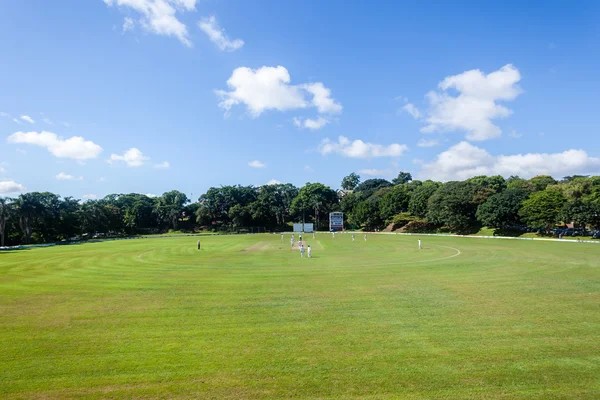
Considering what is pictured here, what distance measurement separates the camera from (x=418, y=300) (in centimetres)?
1562

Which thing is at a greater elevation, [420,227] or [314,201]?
[314,201]

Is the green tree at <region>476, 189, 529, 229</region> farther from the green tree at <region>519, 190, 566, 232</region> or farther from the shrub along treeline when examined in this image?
the green tree at <region>519, 190, 566, 232</region>

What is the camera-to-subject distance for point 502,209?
2689 inches

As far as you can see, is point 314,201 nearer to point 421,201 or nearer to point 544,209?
point 421,201

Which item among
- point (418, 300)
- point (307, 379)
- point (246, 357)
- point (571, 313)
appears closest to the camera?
point (307, 379)

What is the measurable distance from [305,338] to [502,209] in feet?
229

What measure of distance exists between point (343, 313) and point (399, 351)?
4002mm

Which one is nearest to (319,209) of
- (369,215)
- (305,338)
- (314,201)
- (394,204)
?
(314,201)

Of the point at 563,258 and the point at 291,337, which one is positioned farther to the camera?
the point at 563,258

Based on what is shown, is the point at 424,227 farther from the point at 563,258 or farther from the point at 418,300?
the point at 418,300

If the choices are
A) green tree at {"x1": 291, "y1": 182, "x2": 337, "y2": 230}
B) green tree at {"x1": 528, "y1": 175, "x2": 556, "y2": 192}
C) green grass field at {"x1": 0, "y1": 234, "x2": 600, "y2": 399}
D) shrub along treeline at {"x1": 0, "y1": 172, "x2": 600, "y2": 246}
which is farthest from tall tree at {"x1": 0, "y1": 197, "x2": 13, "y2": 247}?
green tree at {"x1": 528, "y1": 175, "x2": 556, "y2": 192}

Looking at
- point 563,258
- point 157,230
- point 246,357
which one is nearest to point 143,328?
point 246,357

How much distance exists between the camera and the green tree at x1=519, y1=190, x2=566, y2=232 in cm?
6103

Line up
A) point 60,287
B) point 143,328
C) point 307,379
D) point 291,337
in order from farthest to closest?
point 60,287 → point 143,328 → point 291,337 → point 307,379
